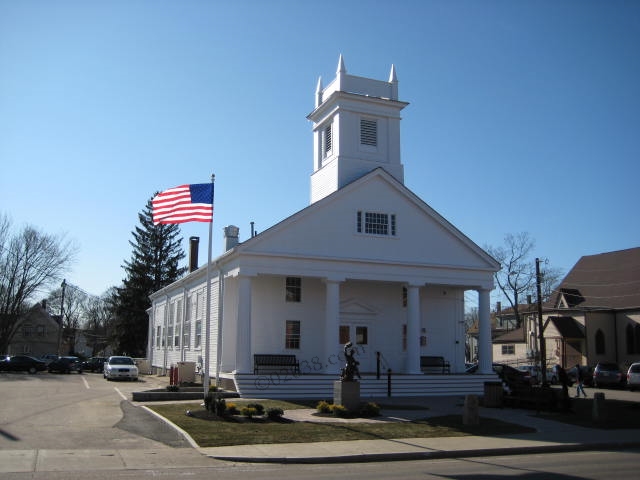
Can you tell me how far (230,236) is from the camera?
31969mm

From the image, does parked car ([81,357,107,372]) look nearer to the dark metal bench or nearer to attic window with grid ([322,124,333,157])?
attic window with grid ([322,124,333,157])

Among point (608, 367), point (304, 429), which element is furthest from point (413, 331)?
point (608, 367)

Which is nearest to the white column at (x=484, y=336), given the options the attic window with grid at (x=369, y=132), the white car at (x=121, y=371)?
the attic window with grid at (x=369, y=132)

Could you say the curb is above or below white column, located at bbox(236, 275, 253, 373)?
below

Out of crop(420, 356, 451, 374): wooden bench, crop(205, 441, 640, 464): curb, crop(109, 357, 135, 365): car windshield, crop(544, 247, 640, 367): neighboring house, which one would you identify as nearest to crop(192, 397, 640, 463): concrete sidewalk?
crop(205, 441, 640, 464): curb

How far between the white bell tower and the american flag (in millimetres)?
10794

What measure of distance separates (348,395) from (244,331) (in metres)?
7.73

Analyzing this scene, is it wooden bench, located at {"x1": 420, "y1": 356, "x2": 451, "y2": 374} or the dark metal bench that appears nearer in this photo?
the dark metal bench

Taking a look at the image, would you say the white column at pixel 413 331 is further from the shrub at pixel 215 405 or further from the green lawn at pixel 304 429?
the shrub at pixel 215 405

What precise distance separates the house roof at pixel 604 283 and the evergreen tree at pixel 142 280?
41596mm

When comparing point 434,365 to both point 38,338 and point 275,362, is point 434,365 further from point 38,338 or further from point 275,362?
point 38,338

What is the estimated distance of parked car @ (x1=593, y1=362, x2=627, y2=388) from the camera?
4262 centimetres

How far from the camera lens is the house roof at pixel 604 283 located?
53.8m

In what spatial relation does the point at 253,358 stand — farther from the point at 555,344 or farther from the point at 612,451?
the point at 555,344
